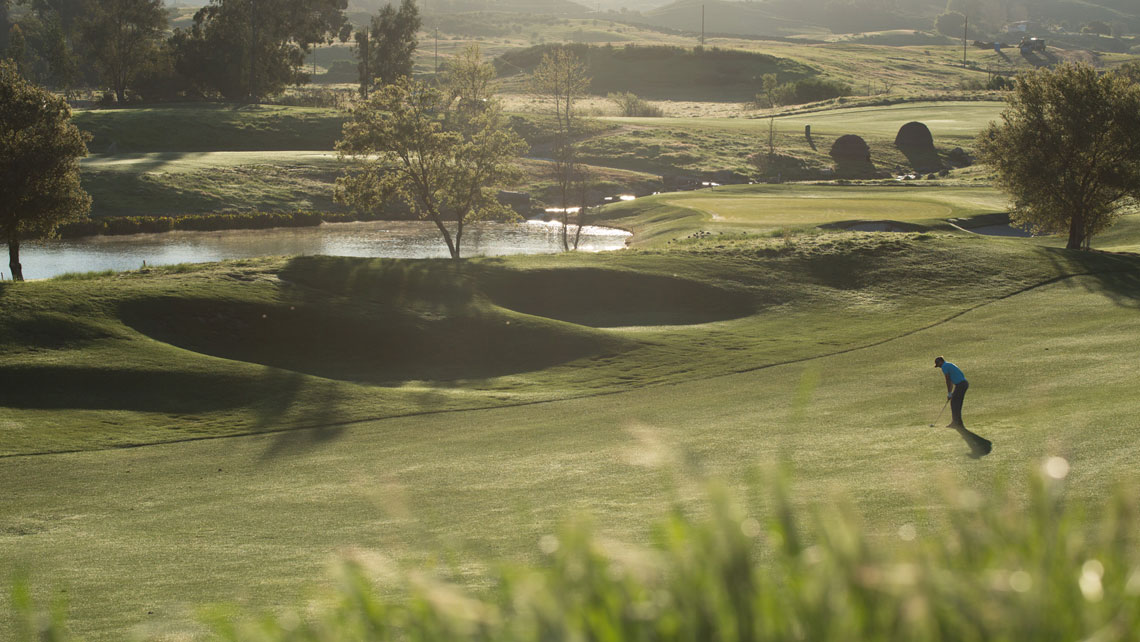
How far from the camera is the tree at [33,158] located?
4028 centimetres

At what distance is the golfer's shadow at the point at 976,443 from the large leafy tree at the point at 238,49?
121 metres

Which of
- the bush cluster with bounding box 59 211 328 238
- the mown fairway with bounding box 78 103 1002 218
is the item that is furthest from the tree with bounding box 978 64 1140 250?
the bush cluster with bounding box 59 211 328 238

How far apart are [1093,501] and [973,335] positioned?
955 inches

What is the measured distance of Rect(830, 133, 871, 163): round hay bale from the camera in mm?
118125

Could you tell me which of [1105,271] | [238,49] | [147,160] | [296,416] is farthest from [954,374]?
[238,49]

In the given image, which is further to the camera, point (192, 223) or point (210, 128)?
point (210, 128)

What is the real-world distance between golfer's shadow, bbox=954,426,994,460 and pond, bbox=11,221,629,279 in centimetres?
4274

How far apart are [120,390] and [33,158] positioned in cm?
1608

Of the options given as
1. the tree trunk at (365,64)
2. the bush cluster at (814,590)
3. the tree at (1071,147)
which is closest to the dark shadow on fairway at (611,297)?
the tree at (1071,147)

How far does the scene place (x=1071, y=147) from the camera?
170ft

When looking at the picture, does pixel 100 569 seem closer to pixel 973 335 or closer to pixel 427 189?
pixel 973 335

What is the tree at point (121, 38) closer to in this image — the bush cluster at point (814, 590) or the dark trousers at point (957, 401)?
the dark trousers at point (957, 401)

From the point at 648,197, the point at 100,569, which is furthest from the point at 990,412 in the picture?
the point at 648,197

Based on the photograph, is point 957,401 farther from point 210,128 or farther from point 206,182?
point 210,128
